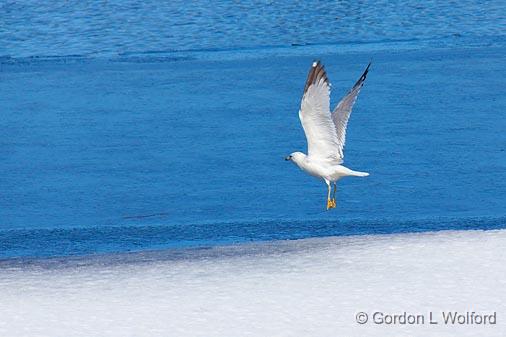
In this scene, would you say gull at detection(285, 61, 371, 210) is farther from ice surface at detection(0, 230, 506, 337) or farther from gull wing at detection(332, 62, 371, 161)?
ice surface at detection(0, 230, 506, 337)

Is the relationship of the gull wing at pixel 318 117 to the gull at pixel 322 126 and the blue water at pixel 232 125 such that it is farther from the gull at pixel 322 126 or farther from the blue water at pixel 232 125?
the blue water at pixel 232 125

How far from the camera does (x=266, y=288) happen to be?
17.2ft

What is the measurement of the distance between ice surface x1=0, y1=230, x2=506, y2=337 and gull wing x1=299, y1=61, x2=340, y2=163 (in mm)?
495

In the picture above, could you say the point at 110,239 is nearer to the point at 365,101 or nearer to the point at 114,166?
the point at 114,166

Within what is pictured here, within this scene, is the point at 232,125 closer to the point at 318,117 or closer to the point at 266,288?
the point at 318,117

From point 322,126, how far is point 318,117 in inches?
3.5

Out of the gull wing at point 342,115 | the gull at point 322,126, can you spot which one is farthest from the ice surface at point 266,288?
the gull wing at point 342,115

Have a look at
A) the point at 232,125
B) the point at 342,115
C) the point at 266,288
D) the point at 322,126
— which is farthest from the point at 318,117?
the point at 232,125

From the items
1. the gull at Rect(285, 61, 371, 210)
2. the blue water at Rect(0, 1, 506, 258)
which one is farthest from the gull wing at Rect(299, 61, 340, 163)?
the blue water at Rect(0, 1, 506, 258)

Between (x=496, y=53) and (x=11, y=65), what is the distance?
5.00 metres

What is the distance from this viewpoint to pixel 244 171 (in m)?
7.95

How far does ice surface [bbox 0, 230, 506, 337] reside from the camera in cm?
474

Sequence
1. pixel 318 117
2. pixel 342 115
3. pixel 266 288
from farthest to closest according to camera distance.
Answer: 1. pixel 342 115
2. pixel 318 117
3. pixel 266 288

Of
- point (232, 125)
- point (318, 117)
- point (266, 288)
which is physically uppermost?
point (318, 117)
